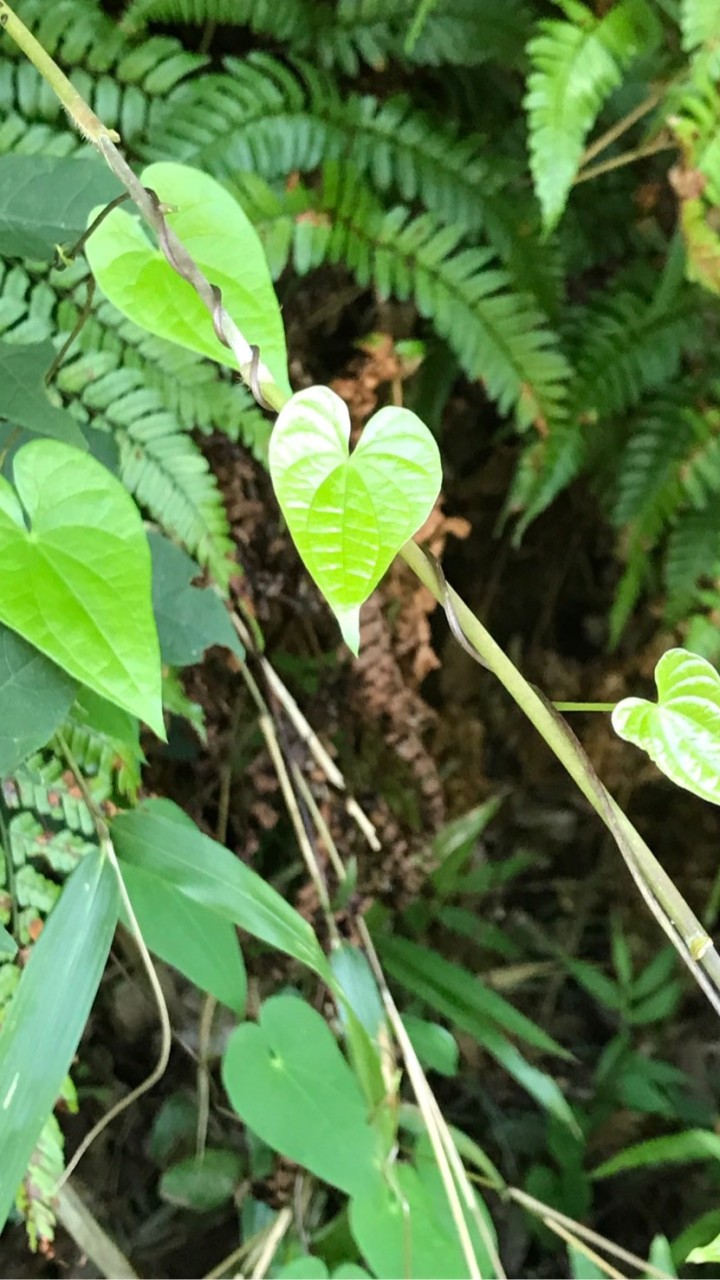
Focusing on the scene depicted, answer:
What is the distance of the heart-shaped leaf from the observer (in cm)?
39

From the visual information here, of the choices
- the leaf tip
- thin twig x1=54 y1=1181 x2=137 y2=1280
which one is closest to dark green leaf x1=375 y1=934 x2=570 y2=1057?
thin twig x1=54 y1=1181 x2=137 y2=1280

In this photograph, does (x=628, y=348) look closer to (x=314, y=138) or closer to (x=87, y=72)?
(x=314, y=138)

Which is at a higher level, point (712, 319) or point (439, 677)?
point (712, 319)

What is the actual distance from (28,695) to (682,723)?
0.37 metres

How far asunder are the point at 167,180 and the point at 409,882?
764 millimetres

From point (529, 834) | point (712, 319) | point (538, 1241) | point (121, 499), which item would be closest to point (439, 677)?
point (529, 834)

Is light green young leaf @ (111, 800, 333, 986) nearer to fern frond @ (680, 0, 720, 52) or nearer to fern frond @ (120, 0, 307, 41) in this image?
fern frond @ (120, 0, 307, 41)

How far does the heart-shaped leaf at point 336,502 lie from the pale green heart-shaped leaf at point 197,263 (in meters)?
0.10

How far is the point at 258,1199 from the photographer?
958mm

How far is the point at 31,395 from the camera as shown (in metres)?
0.56

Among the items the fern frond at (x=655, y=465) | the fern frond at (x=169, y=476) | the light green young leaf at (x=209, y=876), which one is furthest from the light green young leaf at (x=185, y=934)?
the fern frond at (x=655, y=465)

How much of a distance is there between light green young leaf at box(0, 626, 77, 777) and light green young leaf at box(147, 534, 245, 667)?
13 cm

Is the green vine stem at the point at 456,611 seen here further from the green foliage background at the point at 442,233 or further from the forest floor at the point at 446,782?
the forest floor at the point at 446,782

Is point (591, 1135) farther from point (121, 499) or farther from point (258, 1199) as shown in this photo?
point (121, 499)
